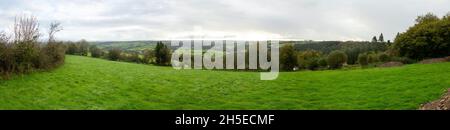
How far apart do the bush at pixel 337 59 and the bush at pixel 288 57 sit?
11.8 feet

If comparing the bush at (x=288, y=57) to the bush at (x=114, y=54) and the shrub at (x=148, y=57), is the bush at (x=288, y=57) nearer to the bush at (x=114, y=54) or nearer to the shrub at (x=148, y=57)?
the shrub at (x=148, y=57)

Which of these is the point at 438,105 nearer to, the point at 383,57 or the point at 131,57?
the point at 131,57

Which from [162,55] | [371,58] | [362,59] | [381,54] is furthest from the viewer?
[381,54]

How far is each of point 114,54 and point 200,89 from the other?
28.5 ft

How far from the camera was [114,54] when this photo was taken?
28.3 m

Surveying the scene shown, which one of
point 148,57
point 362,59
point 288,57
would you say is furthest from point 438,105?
point 362,59

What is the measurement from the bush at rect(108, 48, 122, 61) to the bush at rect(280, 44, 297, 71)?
41.3 feet

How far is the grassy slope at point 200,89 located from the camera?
18.2 meters

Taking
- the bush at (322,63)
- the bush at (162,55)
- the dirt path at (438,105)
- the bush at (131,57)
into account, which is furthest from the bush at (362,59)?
the dirt path at (438,105)

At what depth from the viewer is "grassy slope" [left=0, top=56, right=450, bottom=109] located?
18.2m

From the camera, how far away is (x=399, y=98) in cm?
2000

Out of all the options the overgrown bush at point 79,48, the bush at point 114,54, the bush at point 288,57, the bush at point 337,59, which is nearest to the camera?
the overgrown bush at point 79,48

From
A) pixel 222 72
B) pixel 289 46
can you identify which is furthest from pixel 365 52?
pixel 222 72
